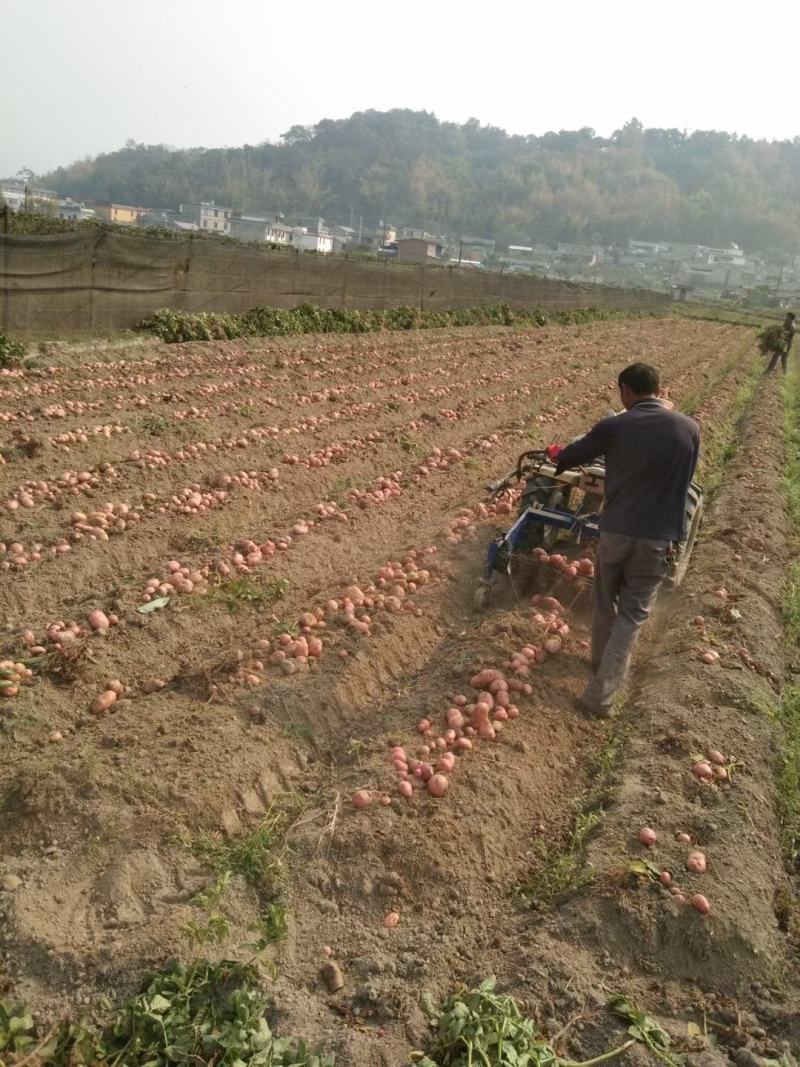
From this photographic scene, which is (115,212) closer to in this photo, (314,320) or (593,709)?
(314,320)

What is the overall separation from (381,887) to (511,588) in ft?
10.8

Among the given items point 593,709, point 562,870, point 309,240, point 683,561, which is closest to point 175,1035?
point 562,870

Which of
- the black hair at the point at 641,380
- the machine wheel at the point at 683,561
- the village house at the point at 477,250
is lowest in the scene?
the machine wheel at the point at 683,561

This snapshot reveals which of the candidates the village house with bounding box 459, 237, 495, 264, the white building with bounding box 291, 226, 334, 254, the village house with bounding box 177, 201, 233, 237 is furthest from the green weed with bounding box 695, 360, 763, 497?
the village house with bounding box 459, 237, 495, 264

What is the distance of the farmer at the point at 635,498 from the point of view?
5020 millimetres

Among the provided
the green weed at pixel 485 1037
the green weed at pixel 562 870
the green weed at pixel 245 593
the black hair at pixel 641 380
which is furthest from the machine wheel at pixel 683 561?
the green weed at pixel 485 1037

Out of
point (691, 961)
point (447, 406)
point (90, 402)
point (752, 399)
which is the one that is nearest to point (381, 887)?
point (691, 961)

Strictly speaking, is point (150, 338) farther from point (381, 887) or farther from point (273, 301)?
point (381, 887)

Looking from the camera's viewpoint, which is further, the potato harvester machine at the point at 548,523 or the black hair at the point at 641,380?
the potato harvester machine at the point at 548,523

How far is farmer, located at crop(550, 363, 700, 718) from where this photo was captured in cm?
502

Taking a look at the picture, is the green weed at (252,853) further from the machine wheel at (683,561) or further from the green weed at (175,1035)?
the machine wheel at (683,561)

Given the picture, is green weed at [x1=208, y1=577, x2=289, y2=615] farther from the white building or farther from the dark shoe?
the white building

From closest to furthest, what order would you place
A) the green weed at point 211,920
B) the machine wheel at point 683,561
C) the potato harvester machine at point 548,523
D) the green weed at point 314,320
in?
the green weed at point 211,920 < the potato harvester machine at point 548,523 < the machine wheel at point 683,561 < the green weed at point 314,320

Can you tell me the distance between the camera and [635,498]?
509cm
